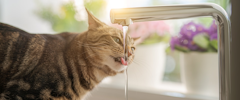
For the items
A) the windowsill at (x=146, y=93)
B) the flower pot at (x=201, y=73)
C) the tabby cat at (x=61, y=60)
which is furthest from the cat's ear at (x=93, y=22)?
the flower pot at (x=201, y=73)

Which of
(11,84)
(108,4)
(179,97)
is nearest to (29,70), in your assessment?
(11,84)

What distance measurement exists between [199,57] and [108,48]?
1.11ft

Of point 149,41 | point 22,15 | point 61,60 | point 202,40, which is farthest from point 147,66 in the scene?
point 22,15

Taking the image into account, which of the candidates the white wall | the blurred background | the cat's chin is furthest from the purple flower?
the white wall

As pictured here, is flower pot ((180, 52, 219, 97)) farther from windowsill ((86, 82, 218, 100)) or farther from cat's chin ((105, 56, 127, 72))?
cat's chin ((105, 56, 127, 72))

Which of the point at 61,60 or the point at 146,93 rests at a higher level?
the point at 61,60

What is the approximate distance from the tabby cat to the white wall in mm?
85

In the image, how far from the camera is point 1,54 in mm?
527

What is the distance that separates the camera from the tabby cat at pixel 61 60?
0.48m

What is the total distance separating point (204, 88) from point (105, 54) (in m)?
0.39

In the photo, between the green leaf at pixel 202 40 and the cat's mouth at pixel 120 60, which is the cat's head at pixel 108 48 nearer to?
the cat's mouth at pixel 120 60

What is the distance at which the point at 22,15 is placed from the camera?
2.16 ft

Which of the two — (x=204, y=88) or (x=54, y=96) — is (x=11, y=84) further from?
(x=204, y=88)

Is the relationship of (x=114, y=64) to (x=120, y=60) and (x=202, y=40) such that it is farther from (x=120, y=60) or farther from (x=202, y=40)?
(x=202, y=40)
